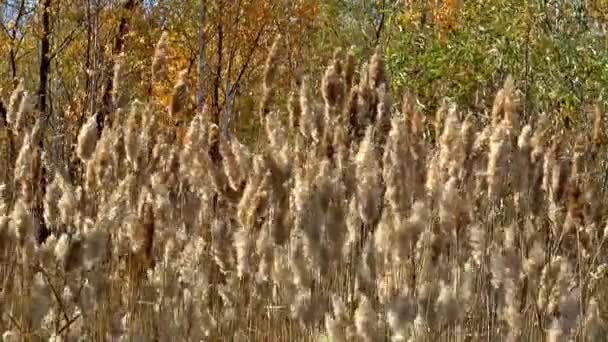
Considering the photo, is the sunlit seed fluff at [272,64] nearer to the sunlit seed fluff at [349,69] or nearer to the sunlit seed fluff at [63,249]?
the sunlit seed fluff at [349,69]

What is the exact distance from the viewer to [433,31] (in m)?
8.88

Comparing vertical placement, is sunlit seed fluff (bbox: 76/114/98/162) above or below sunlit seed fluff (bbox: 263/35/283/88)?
below

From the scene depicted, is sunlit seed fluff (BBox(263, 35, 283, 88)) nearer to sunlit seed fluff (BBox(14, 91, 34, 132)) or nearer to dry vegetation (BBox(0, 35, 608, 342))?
dry vegetation (BBox(0, 35, 608, 342))

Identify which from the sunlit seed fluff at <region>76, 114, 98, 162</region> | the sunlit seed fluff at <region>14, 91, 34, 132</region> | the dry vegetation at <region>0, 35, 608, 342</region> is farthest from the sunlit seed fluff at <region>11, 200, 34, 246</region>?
the sunlit seed fluff at <region>14, 91, 34, 132</region>

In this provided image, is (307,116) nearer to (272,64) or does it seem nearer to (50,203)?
(272,64)

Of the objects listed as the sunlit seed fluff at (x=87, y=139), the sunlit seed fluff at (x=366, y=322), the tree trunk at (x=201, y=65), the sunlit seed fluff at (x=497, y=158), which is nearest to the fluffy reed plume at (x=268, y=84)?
the sunlit seed fluff at (x=87, y=139)

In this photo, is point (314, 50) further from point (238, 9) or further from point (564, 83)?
point (564, 83)

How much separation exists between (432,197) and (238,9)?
960 centimetres

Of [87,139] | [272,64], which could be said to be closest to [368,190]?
[87,139]

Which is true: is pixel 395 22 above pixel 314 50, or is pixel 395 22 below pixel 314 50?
below

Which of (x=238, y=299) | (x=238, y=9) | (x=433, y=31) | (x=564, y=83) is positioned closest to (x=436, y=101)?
(x=433, y=31)

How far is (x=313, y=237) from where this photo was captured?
2119mm

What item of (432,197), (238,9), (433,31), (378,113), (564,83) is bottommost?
(432,197)

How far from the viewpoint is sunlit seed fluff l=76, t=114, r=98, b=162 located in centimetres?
261
